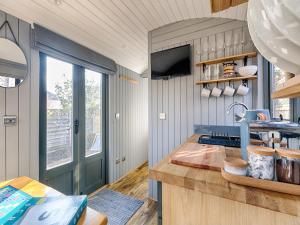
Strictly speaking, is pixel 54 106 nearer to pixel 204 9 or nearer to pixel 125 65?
pixel 125 65

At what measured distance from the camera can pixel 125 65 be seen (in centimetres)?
338

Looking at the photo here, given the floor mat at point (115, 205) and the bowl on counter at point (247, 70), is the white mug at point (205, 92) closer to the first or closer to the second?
the bowl on counter at point (247, 70)

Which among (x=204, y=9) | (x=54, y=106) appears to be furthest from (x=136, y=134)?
(x=204, y=9)

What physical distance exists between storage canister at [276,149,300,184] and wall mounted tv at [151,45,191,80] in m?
1.84

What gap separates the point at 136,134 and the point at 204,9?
9.29 feet

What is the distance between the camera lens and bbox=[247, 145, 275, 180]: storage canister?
54cm

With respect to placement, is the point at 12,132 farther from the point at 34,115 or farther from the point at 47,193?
the point at 47,193

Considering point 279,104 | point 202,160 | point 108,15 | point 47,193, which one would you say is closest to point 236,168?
point 202,160

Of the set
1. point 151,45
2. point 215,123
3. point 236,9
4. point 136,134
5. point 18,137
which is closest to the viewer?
point 18,137

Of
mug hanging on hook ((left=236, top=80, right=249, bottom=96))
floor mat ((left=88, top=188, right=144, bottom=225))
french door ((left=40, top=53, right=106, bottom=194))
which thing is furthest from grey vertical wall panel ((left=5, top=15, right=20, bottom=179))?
mug hanging on hook ((left=236, top=80, right=249, bottom=96))

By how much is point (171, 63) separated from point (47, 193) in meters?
2.03

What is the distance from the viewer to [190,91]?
2.29 metres

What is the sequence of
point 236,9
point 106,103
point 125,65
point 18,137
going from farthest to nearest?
1. point 125,65
2. point 106,103
3. point 236,9
4. point 18,137

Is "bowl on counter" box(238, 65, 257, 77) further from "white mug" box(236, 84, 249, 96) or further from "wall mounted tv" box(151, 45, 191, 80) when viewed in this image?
"wall mounted tv" box(151, 45, 191, 80)
